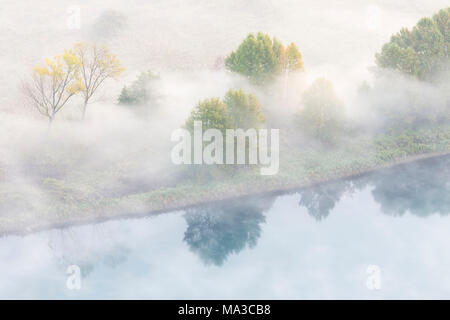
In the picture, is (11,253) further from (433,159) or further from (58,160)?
(433,159)

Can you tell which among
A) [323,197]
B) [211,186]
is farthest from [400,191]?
[211,186]

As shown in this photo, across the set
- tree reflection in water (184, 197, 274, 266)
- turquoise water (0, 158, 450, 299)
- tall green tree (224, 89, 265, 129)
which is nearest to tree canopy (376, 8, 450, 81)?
turquoise water (0, 158, 450, 299)

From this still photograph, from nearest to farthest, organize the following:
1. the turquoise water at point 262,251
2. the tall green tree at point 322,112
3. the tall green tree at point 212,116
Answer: the turquoise water at point 262,251
the tall green tree at point 212,116
the tall green tree at point 322,112

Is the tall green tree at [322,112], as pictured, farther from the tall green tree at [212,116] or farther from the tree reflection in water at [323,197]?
the tall green tree at [212,116]

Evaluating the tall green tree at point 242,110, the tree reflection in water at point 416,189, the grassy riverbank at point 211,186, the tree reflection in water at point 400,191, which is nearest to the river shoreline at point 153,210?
the grassy riverbank at point 211,186

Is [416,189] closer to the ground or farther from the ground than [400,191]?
farther from the ground

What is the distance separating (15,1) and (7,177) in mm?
55110

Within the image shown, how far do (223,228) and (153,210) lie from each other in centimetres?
676

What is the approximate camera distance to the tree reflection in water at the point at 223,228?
4659 centimetres

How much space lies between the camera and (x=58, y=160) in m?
54.3

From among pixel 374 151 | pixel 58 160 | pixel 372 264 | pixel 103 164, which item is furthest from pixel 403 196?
pixel 58 160

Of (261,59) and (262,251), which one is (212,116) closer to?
(261,59)

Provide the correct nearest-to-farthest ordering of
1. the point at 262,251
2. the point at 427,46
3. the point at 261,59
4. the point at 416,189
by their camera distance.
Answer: the point at 262,251
the point at 416,189
the point at 261,59
the point at 427,46

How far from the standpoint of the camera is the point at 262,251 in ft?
152
